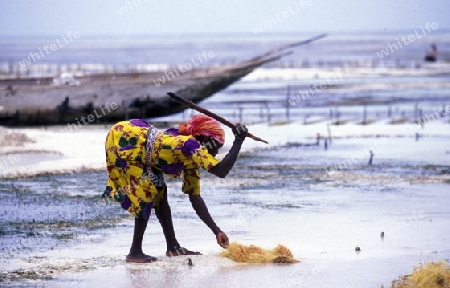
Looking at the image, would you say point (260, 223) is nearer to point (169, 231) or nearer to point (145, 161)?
point (169, 231)

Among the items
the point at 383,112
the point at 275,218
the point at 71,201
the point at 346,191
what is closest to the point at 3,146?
the point at 71,201

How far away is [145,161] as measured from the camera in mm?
6723

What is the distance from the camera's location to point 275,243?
25.4ft

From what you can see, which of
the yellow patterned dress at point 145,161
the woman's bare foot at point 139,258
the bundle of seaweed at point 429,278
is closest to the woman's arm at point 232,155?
the yellow patterned dress at point 145,161

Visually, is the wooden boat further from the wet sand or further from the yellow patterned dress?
the yellow patterned dress

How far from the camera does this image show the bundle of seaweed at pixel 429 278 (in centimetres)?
588

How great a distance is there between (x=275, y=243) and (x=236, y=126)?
1525 millimetres

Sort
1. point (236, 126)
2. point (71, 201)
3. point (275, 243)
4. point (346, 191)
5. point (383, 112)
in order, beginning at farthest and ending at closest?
point (383, 112), point (346, 191), point (71, 201), point (275, 243), point (236, 126)

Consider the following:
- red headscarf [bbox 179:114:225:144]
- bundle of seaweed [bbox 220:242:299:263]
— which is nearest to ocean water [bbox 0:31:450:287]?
bundle of seaweed [bbox 220:242:299:263]

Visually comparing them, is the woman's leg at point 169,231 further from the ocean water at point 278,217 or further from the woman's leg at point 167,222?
the ocean water at point 278,217

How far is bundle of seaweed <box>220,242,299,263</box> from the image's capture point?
688 centimetres

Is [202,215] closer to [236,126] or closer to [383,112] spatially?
[236,126]

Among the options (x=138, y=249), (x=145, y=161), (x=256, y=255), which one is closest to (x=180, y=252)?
(x=138, y=249)

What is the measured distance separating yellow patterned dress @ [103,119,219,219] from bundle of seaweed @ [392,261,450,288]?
145cm
